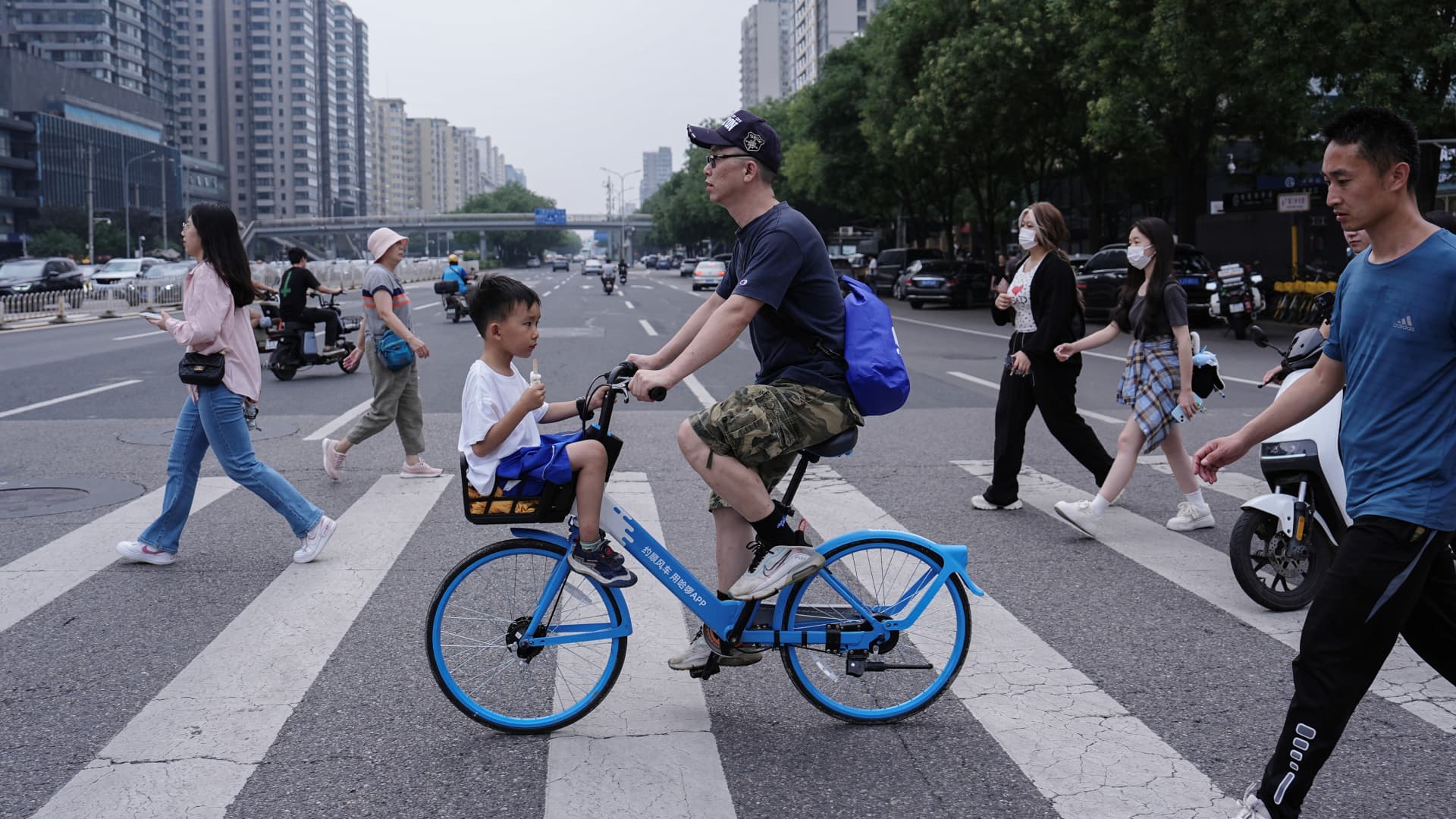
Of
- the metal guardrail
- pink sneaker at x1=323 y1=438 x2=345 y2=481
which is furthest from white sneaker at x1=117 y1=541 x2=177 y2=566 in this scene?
the metal guardrail

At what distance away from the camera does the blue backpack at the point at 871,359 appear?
3805 millimetres

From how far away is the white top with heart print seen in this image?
23.3 feet

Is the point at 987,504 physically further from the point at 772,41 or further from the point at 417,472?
the point at 772,41

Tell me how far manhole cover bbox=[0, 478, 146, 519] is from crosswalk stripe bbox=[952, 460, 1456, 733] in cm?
554

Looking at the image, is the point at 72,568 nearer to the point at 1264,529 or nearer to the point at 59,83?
the point at 1264,529

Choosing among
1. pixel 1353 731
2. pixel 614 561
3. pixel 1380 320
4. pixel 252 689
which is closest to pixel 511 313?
pixel 614 561

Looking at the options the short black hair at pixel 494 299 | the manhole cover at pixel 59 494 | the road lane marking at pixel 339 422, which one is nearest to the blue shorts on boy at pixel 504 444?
the short black hair at pixel 494 299

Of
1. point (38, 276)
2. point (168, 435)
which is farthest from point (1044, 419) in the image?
point (38, 276)

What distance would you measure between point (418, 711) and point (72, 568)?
279cm

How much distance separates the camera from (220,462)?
6.09 metres

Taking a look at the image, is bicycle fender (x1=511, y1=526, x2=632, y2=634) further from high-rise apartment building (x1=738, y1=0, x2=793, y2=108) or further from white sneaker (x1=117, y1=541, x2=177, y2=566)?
high-rise apartment building (x1=738, y1=0, x2=793, y2=108)

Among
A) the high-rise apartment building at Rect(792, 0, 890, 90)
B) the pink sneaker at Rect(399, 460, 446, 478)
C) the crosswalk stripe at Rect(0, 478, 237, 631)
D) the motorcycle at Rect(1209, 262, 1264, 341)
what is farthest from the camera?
the high-rise apartment building at Rect(792, 0, 890, 90)

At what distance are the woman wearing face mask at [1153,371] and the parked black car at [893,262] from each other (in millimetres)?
37460

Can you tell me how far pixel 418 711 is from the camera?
4.16 meters
